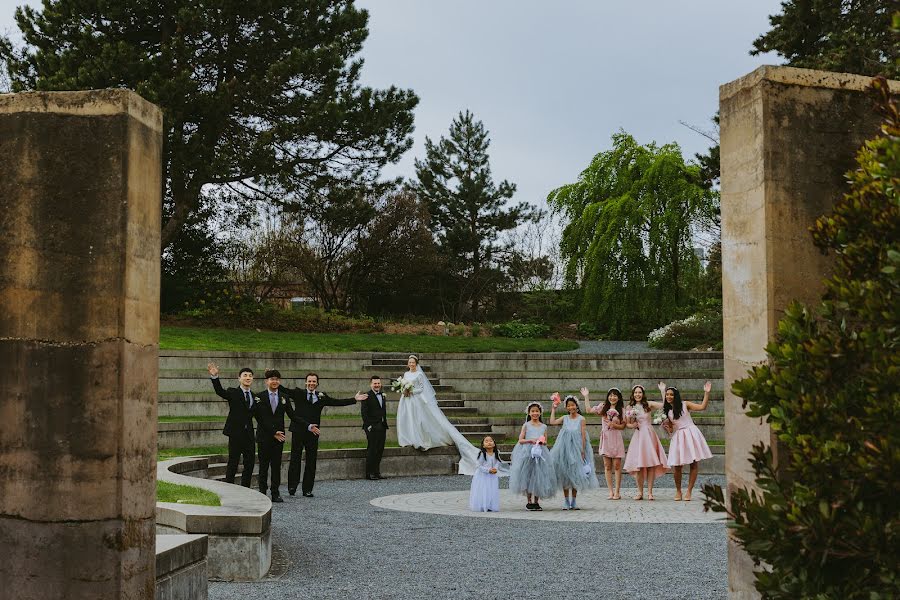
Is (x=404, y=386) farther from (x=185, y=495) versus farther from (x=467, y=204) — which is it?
(x=467, y=204)

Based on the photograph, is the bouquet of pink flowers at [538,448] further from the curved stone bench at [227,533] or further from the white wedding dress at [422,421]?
the curved stone bench at [227,533]

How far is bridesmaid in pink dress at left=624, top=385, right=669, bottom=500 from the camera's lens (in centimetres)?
1523

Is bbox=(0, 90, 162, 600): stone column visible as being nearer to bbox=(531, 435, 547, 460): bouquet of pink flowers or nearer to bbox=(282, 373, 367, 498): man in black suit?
bbox=(531, 435, 547, 460): bouquet of pink flowers

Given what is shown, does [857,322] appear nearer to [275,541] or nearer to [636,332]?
[275,541]

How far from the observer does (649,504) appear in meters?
14.5

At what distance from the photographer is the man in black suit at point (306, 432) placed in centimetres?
1478

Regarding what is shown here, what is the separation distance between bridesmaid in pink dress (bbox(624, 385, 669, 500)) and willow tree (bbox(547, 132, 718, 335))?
20954 mm

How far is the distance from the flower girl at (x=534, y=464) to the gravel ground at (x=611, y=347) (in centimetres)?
1695

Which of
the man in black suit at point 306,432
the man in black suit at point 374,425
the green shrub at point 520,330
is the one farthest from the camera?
the green shrub at point 520,330

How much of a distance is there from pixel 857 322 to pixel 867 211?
1472mm

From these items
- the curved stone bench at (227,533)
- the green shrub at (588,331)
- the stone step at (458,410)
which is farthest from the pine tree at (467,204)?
the curved stone bench at (227,533)

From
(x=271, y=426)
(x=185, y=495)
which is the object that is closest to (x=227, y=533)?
(x=185, y=495)

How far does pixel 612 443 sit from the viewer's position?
1541 cm

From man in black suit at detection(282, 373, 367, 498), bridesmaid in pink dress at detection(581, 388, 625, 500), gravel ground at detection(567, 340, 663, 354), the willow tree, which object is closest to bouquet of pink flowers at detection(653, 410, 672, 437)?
bridesmaid in pink dress at detection(581, 388, 625, 500)
